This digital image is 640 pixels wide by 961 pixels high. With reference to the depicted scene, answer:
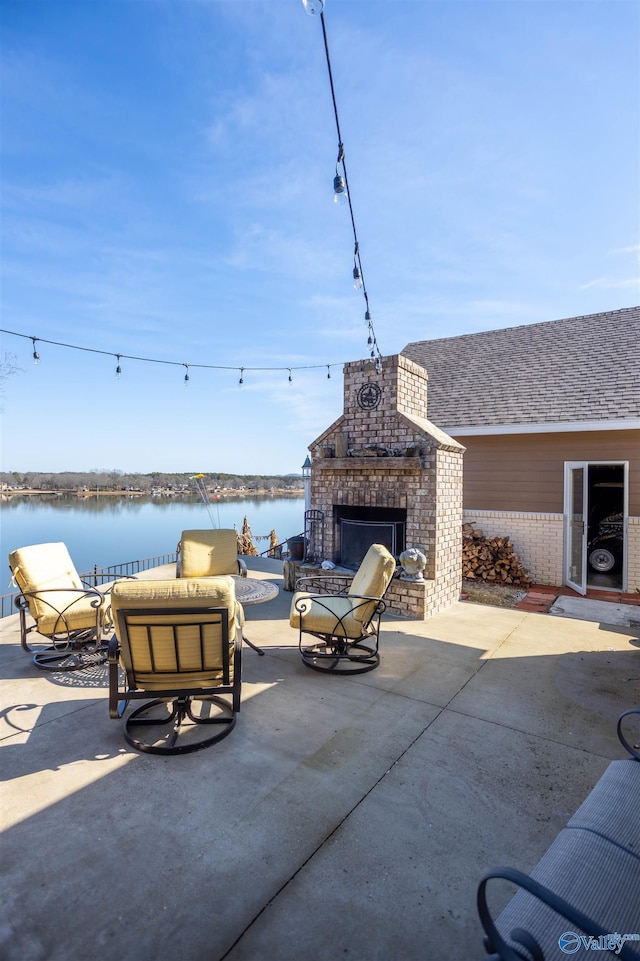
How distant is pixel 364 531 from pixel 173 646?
12.7 feet

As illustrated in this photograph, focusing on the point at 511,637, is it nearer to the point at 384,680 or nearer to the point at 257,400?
the point at 384,680

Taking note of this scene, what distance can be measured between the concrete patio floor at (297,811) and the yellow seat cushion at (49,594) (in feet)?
1.40

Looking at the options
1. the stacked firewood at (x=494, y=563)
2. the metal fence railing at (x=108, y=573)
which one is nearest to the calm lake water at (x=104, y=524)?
the metal fence railing at (x=108, y=573)

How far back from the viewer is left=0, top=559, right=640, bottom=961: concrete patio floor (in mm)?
1558

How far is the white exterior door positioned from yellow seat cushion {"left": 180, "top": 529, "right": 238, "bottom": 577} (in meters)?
5.38

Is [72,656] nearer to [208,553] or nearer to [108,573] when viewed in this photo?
[108,573]

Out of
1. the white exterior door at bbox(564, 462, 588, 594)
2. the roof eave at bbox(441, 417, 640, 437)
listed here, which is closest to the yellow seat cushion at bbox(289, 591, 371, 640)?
the white exterior door at bbox(564, 462, 588, 594)

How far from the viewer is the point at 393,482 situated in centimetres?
586

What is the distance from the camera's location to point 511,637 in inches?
187

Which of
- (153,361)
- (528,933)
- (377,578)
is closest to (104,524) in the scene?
(153,361)

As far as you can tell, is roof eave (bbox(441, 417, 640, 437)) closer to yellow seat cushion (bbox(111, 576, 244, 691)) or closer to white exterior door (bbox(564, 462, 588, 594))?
white exterior door (bbox(564, 462, 588, 594))

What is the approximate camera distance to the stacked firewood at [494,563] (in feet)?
24.9

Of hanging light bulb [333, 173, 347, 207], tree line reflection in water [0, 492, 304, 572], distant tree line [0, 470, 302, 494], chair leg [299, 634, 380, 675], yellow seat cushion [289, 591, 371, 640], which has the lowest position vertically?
tree line reflection in water [0, 492, 304, 572]

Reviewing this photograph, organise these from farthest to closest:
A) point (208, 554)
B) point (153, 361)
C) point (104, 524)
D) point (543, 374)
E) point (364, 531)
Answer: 1. point (104, 524)
2. point (543, 374)
3. point (153, 361)
4. point (364, 531)
5. point (208, 554)
